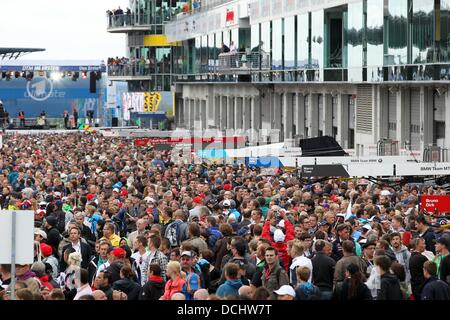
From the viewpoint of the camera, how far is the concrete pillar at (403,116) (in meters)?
46.9

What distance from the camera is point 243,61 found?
247 feet

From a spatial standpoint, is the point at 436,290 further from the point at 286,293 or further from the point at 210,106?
the point at 210,106

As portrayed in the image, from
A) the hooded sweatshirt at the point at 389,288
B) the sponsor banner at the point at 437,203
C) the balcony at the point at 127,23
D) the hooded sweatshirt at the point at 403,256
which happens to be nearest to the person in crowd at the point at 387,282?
the hooded sweatshirt at the point at 389,288

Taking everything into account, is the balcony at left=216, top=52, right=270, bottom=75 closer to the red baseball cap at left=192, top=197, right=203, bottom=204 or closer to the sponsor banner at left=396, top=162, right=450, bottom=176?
the sponsor banner at left=396, top=162, right=450, bottom=176

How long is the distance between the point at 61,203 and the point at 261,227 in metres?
6.37

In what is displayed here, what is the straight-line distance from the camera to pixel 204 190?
27609 millimetres

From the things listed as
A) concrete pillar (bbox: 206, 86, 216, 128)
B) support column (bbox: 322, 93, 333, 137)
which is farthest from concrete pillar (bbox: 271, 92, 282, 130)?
concrete pillar (bbox: 206, 86, 216, 128)

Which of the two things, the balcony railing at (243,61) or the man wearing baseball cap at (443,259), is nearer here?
the man wearing baseball cap at (443,259)

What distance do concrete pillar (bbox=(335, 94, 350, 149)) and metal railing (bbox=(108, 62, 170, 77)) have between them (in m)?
54.8

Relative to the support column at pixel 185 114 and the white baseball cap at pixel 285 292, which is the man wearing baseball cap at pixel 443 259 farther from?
the support column at pixel 185 114

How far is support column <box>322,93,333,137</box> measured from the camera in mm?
58969

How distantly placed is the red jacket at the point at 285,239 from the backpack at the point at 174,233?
1.21 meters

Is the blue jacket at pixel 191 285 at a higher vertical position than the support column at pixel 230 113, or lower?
lower

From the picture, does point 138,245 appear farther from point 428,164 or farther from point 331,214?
point 428,164
